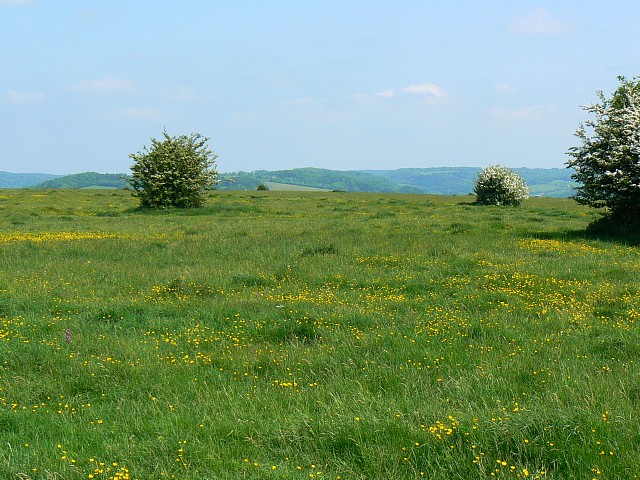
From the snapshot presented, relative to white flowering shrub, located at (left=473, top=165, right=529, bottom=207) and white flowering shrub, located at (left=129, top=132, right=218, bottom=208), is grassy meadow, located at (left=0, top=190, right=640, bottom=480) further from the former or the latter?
white flowering shrub, located at (left=473, top=165, right=529, bottom=207)

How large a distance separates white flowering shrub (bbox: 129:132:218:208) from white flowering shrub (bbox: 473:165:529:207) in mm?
23470

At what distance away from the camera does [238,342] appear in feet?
26.5

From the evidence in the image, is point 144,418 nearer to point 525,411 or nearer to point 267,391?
point 267,391

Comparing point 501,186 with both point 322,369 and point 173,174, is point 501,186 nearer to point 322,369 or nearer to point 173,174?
point 173,174

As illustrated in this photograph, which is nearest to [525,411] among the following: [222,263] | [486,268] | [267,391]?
[267,391]

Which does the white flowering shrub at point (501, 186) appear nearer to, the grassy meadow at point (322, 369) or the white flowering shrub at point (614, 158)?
the white flowering shrub at point (614, 158)

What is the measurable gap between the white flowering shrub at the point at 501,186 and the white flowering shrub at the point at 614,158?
25295 mm

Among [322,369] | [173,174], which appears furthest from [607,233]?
[173,174]

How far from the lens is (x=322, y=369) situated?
22.8ft

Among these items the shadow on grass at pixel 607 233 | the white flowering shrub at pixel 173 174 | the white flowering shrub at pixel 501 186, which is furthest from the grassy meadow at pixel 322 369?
the white flowering shrub at pixel 501 186

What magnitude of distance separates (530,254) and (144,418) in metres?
13.0

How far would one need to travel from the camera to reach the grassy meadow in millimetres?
4664

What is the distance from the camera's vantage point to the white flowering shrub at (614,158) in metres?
18.5

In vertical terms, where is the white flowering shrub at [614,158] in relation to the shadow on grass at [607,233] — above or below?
above
